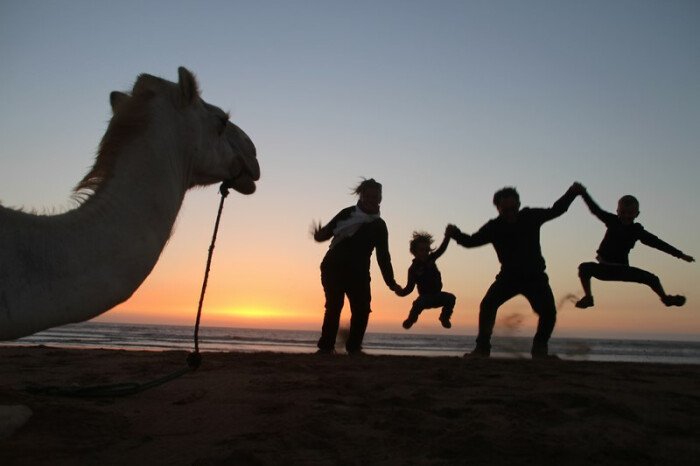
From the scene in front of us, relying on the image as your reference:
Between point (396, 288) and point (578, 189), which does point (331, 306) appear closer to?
point (396, 288)

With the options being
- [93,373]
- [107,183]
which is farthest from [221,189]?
[93,373]

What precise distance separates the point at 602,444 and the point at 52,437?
3.00m

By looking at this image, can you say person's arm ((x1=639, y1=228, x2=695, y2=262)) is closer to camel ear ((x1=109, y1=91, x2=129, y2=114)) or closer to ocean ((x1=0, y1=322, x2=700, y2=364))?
ocean ((x1=0, y1=322, x2=700, y2=364))

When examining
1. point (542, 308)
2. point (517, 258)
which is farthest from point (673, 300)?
point (517, 258)

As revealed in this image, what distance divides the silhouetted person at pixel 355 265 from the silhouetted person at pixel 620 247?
107 inches

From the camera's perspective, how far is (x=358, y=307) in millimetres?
8109

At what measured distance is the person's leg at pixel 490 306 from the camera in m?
7.93

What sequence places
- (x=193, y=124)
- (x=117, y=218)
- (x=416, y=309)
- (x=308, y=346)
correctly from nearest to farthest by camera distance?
(x=117, y=218) → (x=193, y=124) → (x=416, y=309) → (x=308, y=346)

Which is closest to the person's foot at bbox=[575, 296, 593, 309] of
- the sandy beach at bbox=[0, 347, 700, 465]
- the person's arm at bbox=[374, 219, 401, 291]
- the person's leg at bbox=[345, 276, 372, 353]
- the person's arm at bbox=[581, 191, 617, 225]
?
the person's arm at bbox=[581, 191, 617, 225]

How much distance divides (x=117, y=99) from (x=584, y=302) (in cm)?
646

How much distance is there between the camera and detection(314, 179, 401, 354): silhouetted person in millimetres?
8086

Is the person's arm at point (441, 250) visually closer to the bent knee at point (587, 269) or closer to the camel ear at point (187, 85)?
the bent knee at point (587, 269)

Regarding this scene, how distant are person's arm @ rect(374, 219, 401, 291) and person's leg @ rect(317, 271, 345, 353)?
64 centimetres

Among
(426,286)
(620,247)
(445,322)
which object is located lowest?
(445,322)
